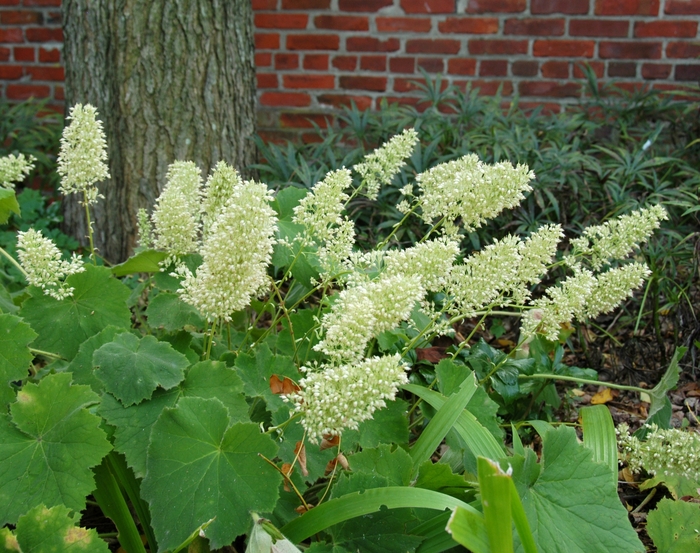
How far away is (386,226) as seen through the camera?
318 cm

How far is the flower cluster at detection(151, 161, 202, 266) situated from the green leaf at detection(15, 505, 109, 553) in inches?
29.7

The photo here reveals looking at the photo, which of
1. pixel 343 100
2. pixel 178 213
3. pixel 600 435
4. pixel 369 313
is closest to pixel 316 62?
pixel 343 100

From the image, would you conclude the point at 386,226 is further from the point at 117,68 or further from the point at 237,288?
the point at 237,288

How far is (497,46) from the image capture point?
452cm

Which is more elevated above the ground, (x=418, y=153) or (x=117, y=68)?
(x=117, y=68)

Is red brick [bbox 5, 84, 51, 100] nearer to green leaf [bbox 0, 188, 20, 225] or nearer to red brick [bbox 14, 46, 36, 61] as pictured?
red brick [bbox 14, 46, 36, 61]

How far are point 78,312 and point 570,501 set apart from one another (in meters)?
1.25

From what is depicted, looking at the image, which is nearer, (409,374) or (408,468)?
(408,468)

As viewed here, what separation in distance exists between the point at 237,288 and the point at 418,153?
7.21 ft

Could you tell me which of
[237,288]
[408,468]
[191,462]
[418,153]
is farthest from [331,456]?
[418,153]

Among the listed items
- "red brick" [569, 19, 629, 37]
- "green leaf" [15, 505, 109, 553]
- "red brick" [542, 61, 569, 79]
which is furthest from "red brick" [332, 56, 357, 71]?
"green leaf" [15, 505, 109, 553]

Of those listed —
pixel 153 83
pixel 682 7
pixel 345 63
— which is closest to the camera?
pixel 153 83

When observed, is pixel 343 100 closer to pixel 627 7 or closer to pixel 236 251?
pixel 627 7

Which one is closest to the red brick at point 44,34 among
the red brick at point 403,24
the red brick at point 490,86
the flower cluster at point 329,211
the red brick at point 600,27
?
the red brick at point 403,24
